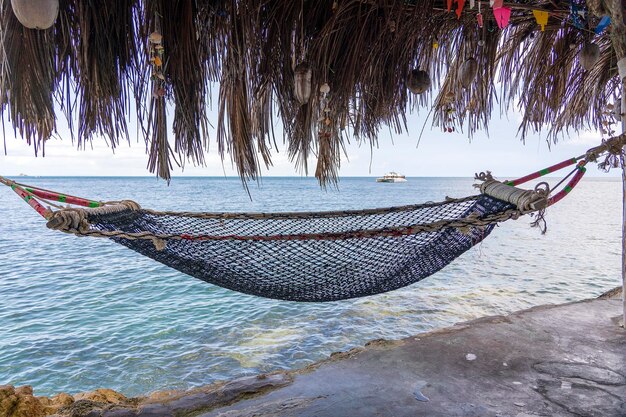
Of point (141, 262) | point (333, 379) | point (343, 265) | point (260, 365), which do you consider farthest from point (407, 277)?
point (141, 262)

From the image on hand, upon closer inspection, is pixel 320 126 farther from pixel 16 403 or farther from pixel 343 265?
pixel 16 403

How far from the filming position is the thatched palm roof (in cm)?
103

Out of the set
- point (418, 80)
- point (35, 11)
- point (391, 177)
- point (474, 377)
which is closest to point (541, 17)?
point (418, 80)

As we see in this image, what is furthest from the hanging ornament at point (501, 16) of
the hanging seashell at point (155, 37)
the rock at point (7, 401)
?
the rock at point (7, 401)

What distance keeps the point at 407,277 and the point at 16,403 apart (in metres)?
1.67

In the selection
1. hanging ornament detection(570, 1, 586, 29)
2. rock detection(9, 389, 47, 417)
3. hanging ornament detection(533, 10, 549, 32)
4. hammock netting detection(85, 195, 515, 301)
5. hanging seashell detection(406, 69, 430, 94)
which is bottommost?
rock detection(9, 389, 47, 417)

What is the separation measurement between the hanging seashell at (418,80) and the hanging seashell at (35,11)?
131 cm

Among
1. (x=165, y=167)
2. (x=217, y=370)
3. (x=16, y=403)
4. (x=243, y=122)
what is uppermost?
(x=243, y=122)

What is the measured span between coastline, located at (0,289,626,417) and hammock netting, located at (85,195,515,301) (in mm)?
310

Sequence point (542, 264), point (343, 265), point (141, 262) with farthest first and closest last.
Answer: point (141, 262), point (542, 264), point (343, 265)

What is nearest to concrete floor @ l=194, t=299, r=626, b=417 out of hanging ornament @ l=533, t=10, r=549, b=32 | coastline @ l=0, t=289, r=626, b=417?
coastline @ l=0, t=289, r=626, b=417

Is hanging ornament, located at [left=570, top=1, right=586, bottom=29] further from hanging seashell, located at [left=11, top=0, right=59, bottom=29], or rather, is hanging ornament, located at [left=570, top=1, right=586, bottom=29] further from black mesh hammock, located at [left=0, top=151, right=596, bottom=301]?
hanging seashell, located at [left=11, top=0, right=59, bottom=29]

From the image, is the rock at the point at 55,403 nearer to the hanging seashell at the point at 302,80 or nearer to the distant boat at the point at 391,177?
the hanging seashell at the point at 302,80

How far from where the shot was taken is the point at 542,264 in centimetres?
549
